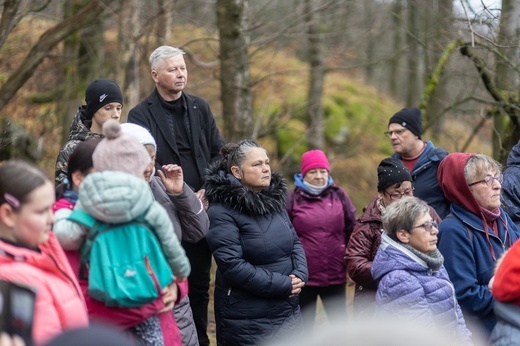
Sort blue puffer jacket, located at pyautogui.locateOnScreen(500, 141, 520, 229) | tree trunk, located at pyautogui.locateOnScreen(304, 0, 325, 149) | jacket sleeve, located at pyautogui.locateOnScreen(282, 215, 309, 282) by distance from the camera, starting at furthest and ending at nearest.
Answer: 1. tree trunk, located at pyautogui.locateOnScreen(304, 0, 325, 149)
2. blue puffer jacket, located at pyautogui.locateOnScreen(500, 141, 520, 229)
3. jacket sleeve, located at pyautogui.locateOnScreen(282, 215, 309, 282)

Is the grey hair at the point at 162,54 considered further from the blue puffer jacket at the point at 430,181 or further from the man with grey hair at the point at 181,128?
the blue puffer jacket at the point at 430,181

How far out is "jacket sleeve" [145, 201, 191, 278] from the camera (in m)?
3.51

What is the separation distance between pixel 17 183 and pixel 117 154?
0.55 meters

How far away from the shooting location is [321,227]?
6305 mm

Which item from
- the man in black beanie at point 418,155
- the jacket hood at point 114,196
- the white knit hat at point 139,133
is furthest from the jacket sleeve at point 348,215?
the jacket hood at point 114,196

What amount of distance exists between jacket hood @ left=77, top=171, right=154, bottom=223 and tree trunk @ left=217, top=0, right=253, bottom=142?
537cm

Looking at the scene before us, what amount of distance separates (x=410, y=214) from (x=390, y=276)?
419mm

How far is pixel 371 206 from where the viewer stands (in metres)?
5.69

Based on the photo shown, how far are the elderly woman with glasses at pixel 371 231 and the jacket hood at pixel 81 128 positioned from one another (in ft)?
7.17

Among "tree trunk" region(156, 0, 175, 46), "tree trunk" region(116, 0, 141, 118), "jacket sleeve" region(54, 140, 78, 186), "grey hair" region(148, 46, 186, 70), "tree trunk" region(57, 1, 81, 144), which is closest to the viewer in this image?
"jacket sleeve" region(54, 140, 78, 186)

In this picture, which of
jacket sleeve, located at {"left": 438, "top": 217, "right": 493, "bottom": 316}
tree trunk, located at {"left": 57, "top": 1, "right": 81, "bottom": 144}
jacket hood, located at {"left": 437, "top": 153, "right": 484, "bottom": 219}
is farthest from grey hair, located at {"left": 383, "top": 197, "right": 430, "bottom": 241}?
tree trunk, located at {"left": 57, "top": 1, "right": 81, "bottom": 144}

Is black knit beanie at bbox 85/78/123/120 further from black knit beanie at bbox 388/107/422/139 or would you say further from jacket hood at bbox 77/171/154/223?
black knit beanie at bbox 388/107/422/139

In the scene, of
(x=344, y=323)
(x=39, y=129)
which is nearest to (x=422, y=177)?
(x=344, y=323)

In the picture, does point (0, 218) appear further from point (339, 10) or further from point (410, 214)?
point (339, 10)
